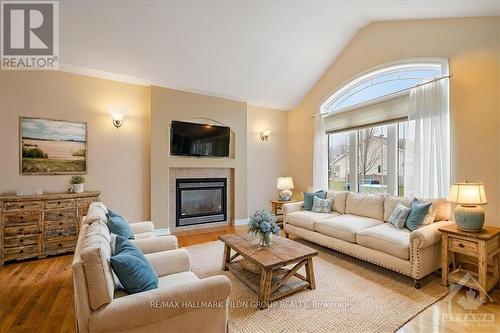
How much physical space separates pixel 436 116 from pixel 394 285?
2.29 metres

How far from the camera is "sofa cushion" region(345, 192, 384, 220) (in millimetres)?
3711

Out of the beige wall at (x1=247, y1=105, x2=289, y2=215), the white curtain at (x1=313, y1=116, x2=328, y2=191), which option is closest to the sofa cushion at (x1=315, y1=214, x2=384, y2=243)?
the white curtain at (x1=313, y1=116, x2=328, y2=191)

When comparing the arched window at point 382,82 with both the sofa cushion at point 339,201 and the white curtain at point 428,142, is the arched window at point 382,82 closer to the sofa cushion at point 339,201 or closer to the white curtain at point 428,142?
the white curtain at point 428,142

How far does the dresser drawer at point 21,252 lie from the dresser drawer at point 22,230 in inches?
7.1

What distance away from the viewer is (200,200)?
5.20 meters

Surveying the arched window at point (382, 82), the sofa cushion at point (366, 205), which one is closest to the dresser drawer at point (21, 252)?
the sofa cushion at point (366, 205)

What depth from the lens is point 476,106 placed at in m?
2.98

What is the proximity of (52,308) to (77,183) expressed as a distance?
2113 millimetres

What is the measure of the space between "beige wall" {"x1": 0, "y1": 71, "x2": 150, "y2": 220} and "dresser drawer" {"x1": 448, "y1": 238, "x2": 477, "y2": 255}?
183 inches

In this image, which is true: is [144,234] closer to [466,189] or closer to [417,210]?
[417,210]

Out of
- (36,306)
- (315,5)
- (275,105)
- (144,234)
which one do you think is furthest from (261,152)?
(36,306)

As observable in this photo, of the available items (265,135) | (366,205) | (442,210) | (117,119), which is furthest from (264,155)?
(442,210)

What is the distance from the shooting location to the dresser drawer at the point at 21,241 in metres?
3.24

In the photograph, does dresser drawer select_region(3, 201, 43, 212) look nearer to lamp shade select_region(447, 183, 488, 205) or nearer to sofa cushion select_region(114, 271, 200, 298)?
sofa cushion select_region(114, 271, 200, 298)
